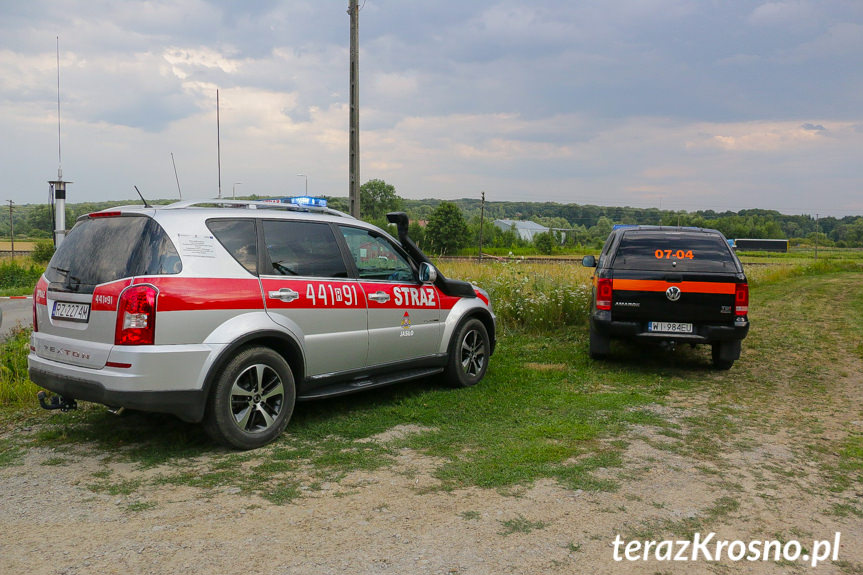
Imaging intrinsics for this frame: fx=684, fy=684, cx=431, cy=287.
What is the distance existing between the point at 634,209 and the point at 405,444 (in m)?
87.8

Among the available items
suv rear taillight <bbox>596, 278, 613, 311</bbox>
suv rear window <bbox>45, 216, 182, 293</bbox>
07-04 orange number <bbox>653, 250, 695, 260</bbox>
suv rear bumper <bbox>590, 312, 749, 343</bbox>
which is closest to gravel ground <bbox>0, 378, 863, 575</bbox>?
suv rear window <bbox>45, 216, 182, 293</bbox>

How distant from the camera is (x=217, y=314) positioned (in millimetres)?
4828

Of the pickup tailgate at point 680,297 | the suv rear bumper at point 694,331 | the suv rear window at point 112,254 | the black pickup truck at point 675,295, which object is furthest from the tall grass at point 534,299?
the suv rear window at point 112,254

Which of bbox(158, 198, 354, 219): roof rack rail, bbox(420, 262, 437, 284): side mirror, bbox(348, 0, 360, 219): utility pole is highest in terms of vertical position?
bbox(348, 0, 360, 219): utility pole

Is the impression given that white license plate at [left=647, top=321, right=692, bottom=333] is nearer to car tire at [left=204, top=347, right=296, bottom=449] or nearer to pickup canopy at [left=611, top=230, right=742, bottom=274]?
pickup canopy at [left=611, top=230, right=742, bottom=274]

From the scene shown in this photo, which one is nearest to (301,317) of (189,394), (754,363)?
(189,394)

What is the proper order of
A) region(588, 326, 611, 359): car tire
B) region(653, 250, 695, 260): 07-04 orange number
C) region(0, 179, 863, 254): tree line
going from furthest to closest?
region(0, 179, 863, 254): tree line
region(588, 326, 611, 359): car tire
region(653, 250, 695, 260): 07-04 orange number

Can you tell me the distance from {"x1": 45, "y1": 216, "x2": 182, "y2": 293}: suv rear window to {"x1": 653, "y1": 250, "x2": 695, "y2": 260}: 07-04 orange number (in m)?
5.89

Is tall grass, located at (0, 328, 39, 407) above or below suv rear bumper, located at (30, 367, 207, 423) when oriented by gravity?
below

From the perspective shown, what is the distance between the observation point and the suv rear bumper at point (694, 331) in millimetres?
8156

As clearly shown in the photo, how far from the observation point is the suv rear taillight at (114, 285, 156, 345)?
4512 millimetres

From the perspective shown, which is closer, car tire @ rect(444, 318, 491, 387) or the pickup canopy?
car tire @ rect(444, 318, 491, 387)

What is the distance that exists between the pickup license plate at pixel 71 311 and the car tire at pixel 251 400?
102cm

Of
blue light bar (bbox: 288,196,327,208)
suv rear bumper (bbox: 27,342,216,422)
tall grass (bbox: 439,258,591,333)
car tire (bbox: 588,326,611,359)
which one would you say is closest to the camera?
suv rear bumper (bbox: 27,342,216,422)
